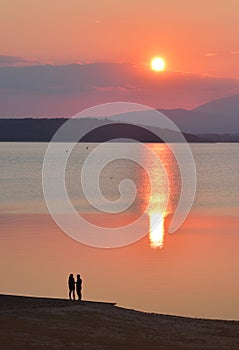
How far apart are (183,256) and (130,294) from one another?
12575mm

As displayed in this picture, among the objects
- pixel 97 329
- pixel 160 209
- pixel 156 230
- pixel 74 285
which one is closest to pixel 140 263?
pixel 74 285

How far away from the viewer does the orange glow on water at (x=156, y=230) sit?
54213mm

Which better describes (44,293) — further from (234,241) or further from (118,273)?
(234,241)

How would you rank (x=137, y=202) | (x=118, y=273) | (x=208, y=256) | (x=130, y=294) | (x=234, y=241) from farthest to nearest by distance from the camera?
(x=137, y=202) → (x=234, y=241) → (x=208, y=256) → (x=118, y=273) → (x=130, y=294)

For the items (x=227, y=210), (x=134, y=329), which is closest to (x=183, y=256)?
(x=134, y=329)

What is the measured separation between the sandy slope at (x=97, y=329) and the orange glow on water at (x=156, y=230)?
24.4 metres

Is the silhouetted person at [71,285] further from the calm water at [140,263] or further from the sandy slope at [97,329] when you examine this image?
the calm water at [140,263]

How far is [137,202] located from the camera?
9650cm

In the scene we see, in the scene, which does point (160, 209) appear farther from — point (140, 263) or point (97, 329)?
point (97, 329)

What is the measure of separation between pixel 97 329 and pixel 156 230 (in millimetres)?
40438

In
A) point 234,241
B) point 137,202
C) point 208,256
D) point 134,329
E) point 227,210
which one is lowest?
point 134,329

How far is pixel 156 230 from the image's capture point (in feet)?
209

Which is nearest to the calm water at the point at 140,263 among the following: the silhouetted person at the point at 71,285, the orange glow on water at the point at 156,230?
the orange glow on water at the point at 156,230

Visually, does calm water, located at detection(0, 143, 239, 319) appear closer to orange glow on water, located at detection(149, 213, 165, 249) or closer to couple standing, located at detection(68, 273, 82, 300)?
orange glow on water, located at detection(149, 213, 165, 249)
